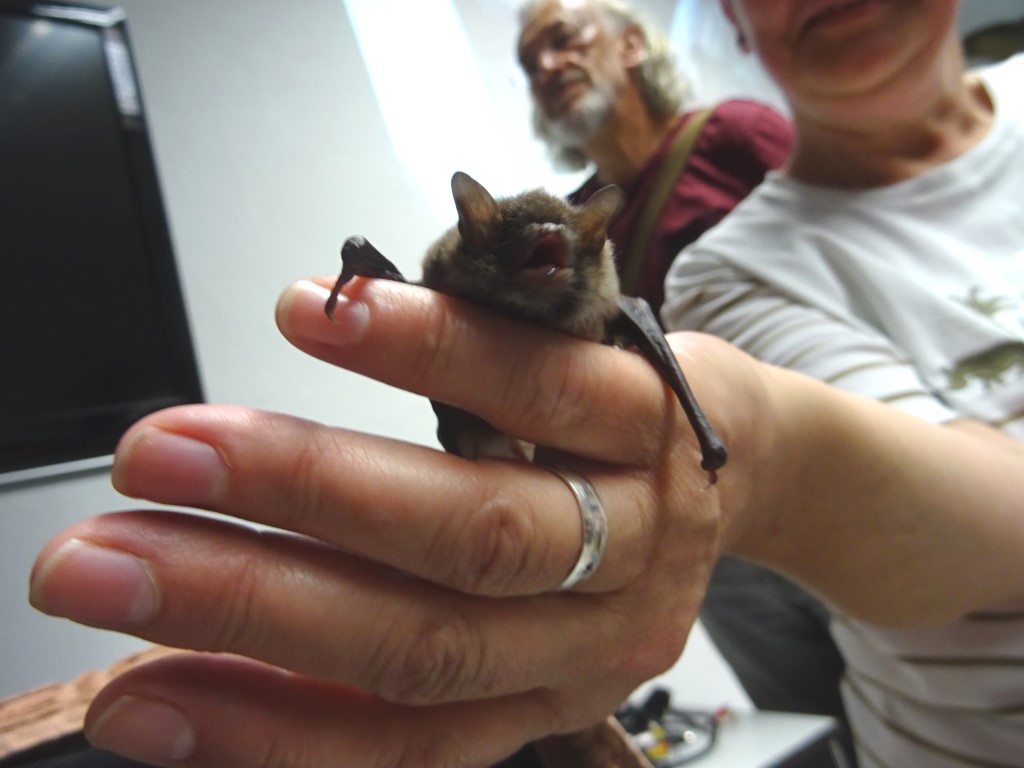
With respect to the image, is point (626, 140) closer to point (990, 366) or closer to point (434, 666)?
point (990, 366)

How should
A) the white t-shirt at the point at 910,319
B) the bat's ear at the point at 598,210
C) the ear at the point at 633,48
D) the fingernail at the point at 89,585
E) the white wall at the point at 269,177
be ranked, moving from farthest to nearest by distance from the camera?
the ear at the point at 633,48, the white wall at the point at 269,177, the white t-shirt at the point at 910,319, the bat's ear at the point at 598,210, the fingernail at the point at 89,585

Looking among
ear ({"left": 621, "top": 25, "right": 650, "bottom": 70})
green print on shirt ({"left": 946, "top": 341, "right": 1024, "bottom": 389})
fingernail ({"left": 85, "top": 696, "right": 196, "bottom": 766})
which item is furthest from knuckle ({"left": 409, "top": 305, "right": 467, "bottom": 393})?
ear ({"left": 621, "top": 25, "right": 650, "bottom": 70})

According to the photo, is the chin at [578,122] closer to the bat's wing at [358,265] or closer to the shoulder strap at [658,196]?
the shoulder strap at [658,196]

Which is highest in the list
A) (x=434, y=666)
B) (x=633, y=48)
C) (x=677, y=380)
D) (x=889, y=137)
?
(x=633, y=48)

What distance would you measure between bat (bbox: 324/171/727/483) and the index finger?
0.04 m

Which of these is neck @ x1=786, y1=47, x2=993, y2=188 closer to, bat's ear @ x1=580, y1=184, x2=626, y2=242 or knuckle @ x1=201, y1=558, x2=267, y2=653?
bat's ear @ x1=580, y1=184, x2=626, y2=242

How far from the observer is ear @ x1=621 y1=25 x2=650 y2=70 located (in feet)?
8.61

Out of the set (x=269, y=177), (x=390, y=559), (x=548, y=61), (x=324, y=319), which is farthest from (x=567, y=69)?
(x=390, y=559)

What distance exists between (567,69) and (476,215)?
198 centimetres

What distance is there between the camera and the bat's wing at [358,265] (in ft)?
1.99

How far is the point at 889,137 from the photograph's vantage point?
5.32 ft

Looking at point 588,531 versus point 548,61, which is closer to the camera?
point 588,531

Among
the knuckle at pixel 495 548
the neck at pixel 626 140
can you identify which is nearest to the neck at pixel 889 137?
the neck at pixel 626 140

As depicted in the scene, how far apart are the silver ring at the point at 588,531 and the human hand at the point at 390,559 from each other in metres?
0.01
